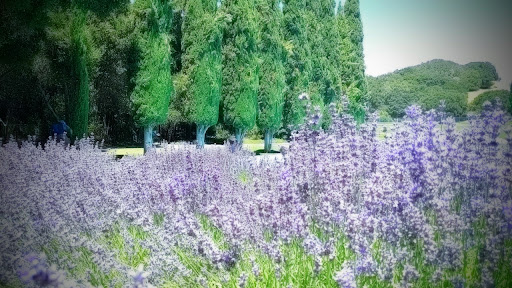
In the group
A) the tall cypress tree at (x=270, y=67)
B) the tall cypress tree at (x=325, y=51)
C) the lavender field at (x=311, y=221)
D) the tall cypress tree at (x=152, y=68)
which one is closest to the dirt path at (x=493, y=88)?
the lavender field at (x=311, y=221)

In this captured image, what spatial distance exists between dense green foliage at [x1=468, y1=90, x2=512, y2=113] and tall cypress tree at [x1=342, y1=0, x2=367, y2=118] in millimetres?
14373

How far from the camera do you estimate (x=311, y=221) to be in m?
3.46

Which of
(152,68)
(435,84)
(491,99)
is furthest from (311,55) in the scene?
(491,99)

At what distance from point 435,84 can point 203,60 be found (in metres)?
10.7

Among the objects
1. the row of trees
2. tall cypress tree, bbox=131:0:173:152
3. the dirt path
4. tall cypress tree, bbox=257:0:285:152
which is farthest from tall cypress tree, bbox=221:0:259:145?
the dirt path

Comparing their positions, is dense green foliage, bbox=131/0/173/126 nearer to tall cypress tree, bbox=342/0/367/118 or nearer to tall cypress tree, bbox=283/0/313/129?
tall cypress tree, bbox=283/0/313/129

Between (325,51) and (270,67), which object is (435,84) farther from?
(325,51)

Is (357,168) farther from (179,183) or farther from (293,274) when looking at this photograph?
(179,183)

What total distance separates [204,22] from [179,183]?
9.74 m

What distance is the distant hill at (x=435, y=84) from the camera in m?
2.41

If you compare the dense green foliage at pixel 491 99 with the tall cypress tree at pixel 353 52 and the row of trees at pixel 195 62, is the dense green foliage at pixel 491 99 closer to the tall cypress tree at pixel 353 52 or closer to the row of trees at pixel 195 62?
the row of trees at pixel 195 62

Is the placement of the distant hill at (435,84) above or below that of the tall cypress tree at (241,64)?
below

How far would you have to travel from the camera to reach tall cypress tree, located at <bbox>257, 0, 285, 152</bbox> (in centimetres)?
1530

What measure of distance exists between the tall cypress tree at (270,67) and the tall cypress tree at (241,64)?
81 centimetres
